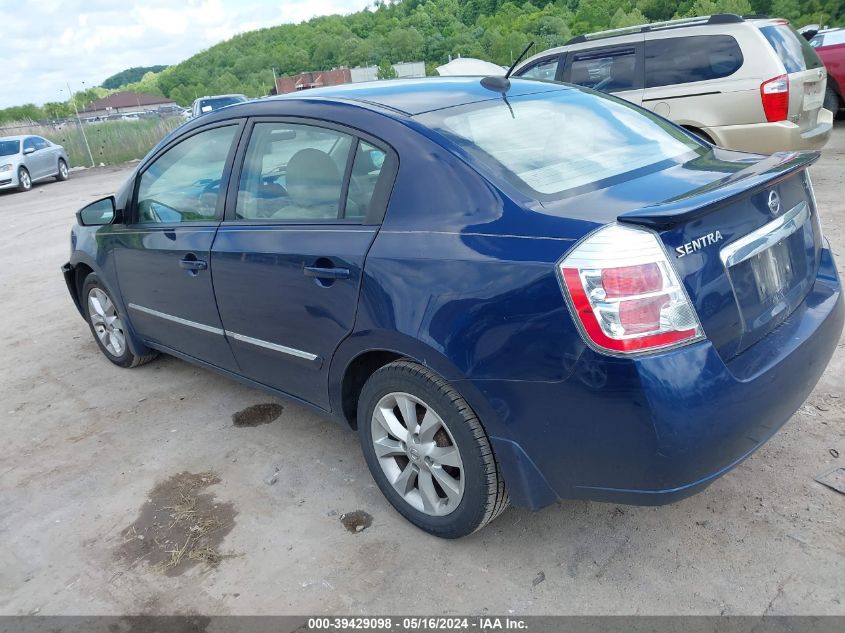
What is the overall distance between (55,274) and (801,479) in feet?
26.5

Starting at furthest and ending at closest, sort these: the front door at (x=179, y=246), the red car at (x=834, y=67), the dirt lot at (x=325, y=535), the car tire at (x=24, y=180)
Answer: the car tire at (x=24, y=180)
the red car at (x=834, y=67)
the front door at (x=179, y=246)
the dirt lot at (x=325, y=535)

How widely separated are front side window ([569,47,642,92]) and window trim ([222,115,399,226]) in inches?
219

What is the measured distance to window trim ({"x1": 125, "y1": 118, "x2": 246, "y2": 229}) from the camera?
11.3 ft

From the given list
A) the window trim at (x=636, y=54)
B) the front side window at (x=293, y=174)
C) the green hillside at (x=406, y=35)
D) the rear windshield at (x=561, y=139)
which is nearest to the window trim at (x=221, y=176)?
the front side window at (x=293, y=174)

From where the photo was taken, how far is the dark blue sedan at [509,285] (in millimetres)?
2111

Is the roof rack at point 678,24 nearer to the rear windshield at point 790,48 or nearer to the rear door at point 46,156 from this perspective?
the rear windshield at point 790,48

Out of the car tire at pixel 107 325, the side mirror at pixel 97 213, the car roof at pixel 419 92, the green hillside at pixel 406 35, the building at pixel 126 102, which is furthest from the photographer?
the building at pixel 126 102

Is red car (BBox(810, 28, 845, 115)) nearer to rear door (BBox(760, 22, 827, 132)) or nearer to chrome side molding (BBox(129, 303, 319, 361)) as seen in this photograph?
rear door (BBox(760, 22, 827, 132))

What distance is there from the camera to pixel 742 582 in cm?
238

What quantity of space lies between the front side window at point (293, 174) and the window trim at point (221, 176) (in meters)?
0.12

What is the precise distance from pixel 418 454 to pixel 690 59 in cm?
630

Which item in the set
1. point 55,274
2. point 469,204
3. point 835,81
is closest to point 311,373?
point 469,204

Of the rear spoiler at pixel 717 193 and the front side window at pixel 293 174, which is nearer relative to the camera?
the rear spoiler at pixel 717 193

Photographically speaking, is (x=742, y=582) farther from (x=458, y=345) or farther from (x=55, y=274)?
(x=55, y=274)
